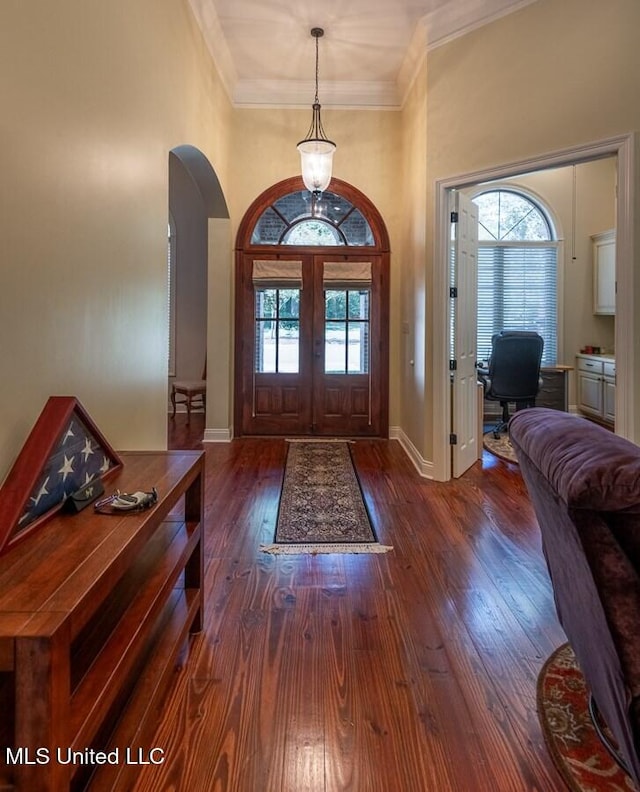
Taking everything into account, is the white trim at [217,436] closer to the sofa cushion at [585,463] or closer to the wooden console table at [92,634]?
the wooden console table at [92,634]

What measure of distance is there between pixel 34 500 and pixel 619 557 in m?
1.47

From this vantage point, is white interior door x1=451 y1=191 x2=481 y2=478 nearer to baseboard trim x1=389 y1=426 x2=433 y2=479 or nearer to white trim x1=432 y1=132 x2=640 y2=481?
baseboard trim x1=389 y1=426 x2=433 y2=479

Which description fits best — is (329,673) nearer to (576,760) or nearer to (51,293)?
(576,760)

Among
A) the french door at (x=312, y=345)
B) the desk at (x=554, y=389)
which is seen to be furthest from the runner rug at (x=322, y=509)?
the desk at (x=554, y=389)

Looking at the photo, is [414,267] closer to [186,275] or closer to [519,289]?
[519,289]

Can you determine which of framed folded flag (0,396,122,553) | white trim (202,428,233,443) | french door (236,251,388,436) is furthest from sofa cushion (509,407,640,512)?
white trim (202,428,233,443)

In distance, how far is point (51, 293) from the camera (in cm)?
173

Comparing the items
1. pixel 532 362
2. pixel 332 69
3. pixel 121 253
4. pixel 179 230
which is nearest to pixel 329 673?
pixel 121 253

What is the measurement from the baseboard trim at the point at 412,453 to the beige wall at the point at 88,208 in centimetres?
228

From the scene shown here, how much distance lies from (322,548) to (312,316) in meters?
3.35

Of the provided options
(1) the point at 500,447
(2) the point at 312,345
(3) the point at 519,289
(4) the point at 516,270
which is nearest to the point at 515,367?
(1) the point at 500,447

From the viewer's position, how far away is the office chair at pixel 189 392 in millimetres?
6781

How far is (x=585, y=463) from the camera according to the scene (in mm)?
1075

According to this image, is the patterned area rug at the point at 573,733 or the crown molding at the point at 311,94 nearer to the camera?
the patterned area rug at the point at 573,733
